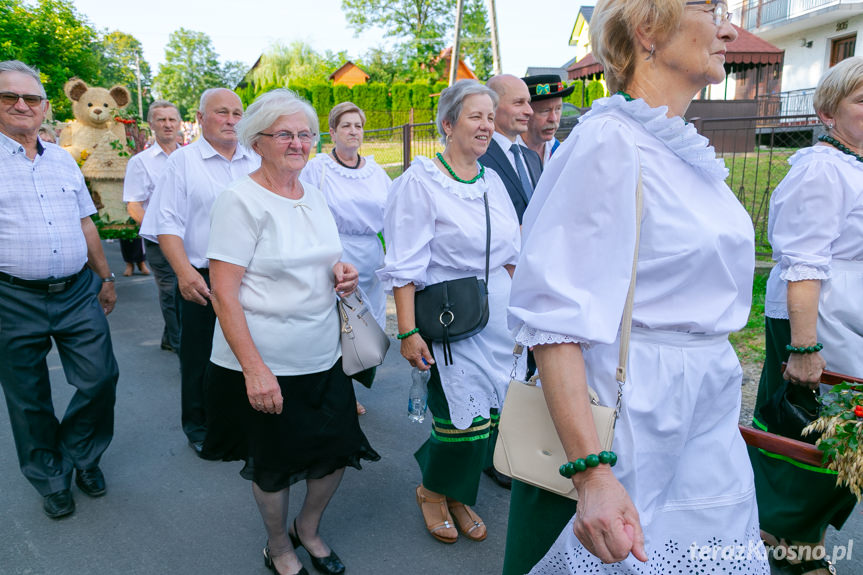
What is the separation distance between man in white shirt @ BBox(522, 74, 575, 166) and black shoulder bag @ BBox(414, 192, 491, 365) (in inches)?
69.9

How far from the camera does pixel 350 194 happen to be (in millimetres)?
4547

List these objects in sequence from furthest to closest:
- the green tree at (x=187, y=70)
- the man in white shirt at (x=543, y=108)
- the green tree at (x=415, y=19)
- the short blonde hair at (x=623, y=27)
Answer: the green tree at (x=187, y=70) → the green tree at (x=415, y=19) → the man in white shirt at (x=543, y=108) → the short blonde hair at (x=623, y=27)

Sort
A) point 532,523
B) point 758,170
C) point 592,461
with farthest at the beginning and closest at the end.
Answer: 1. point 758,170
2. point 532,523
3. point 592,461

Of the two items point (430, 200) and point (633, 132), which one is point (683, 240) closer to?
point (633, 132)

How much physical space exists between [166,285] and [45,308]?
220cm

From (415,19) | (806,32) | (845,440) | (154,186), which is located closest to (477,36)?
(415,19)

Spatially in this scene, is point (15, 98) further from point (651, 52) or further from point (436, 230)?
point (651, 52)

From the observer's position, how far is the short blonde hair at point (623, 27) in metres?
1.35

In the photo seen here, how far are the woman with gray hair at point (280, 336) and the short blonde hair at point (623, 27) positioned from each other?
1.54 meters

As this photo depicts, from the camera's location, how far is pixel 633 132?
1335 millimetres

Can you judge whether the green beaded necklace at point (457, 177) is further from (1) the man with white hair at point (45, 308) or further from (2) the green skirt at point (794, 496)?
(1) the man with white hair at point (45, 308)

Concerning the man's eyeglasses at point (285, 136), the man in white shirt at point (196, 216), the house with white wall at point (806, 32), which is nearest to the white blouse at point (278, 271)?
the man's eyeglasses at point (285, 136)

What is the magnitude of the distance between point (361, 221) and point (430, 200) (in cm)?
167

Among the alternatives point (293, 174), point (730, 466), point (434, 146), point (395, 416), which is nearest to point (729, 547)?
point (730, 466)
